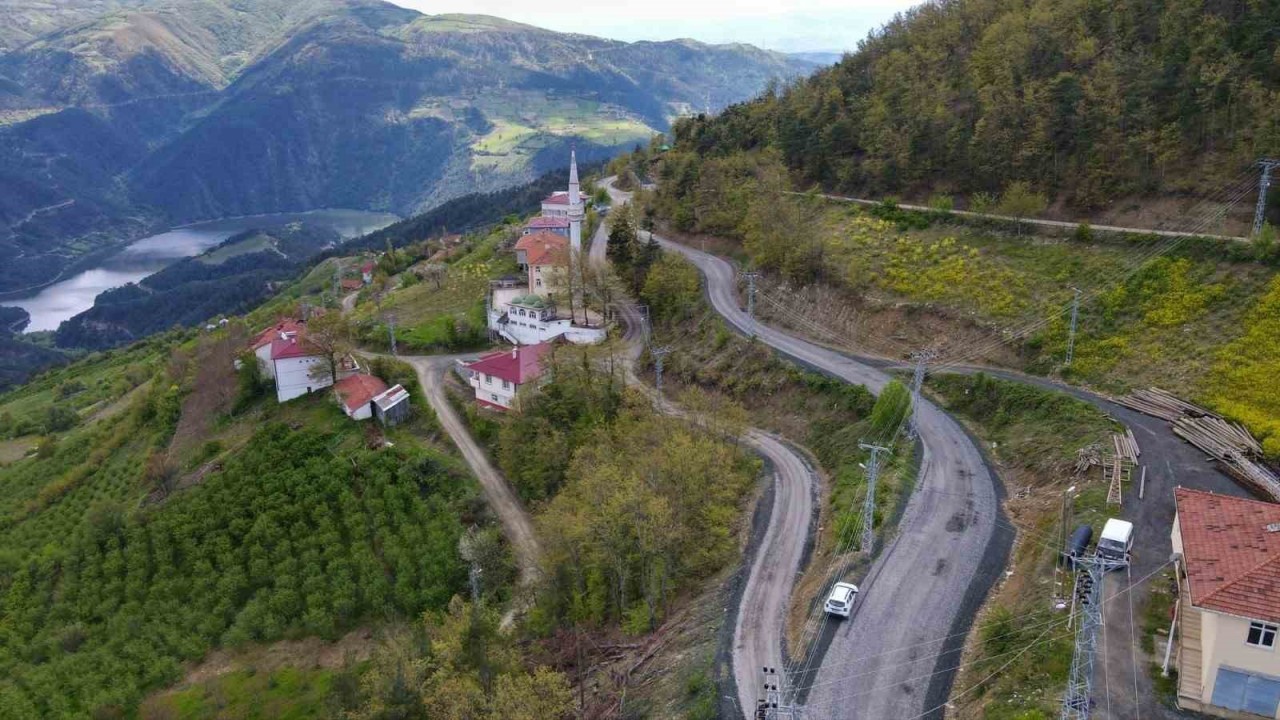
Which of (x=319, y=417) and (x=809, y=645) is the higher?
(x=809, y=645)

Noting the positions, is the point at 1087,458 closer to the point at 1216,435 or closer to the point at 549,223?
the point at 1216,435

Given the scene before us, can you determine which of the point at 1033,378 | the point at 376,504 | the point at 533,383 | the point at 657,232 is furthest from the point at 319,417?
the point at 1033,378

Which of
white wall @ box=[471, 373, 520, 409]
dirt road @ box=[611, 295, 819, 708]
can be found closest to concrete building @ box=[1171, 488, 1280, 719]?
dirt road @ box=[611, 295, 819, 708]

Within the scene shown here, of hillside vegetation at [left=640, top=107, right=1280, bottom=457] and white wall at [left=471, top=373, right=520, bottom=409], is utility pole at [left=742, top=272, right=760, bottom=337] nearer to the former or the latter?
hillside vegetation at [left=640, top=107, right=1280, bottom=457]

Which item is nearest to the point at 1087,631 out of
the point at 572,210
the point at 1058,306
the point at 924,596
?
the point at 924,596

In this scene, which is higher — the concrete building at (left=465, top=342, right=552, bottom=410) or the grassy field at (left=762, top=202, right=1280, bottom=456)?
the grassy field at (left=762, top=202, right=1280, bottom=456)

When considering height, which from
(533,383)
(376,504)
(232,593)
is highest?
(533,383)

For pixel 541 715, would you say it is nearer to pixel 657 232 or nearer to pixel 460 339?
pixel 460 339
